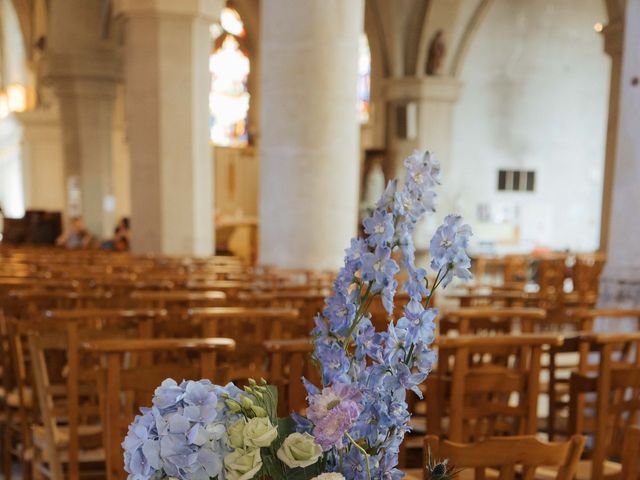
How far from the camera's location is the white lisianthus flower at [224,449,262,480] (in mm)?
799

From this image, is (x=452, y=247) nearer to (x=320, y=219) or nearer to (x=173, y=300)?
(x=173, y=300)

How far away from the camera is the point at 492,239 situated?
18562 millimetres

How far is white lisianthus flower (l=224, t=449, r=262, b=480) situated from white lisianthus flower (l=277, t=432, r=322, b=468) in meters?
0.04

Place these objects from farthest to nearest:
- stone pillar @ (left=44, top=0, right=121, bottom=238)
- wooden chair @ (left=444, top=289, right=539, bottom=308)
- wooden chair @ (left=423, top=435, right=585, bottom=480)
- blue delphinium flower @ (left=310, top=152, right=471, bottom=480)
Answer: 1. stone pillar @ (left=44, top=0, right=121, bottom=238)
2. wooden chair @ (left=444, top=289, right=539, bottom=308)
3. wooden chair @ (left=423, top=435, right=585, bottom=480)
4. blue delphinium flower @ (left=310, top=152, right=471, bottom=480)

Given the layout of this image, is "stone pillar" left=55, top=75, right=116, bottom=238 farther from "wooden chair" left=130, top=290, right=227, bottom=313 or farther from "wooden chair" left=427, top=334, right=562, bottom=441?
"wooden chair" left=427, top=334, right=562, bottom=441

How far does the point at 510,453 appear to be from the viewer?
1508mm

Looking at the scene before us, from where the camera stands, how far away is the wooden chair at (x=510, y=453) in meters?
1.48

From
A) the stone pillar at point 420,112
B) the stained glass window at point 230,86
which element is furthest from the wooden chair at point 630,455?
the stained glass window at point 230,86

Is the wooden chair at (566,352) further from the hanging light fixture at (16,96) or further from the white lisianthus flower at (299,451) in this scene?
the hanging light fixture at (16,96)

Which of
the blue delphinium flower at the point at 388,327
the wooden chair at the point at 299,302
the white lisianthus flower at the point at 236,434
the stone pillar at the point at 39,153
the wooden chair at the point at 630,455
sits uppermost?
the stone pillar at the point at 39,153

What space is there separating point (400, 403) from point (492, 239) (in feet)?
60.0

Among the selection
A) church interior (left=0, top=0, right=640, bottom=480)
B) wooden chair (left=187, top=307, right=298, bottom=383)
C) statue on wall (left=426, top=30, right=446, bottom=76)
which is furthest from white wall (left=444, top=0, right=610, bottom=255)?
wooden chair (left=187, top=307, right=298, bottom=383)

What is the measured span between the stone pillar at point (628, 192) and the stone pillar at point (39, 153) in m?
16.6

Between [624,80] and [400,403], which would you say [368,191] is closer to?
[624,80]
